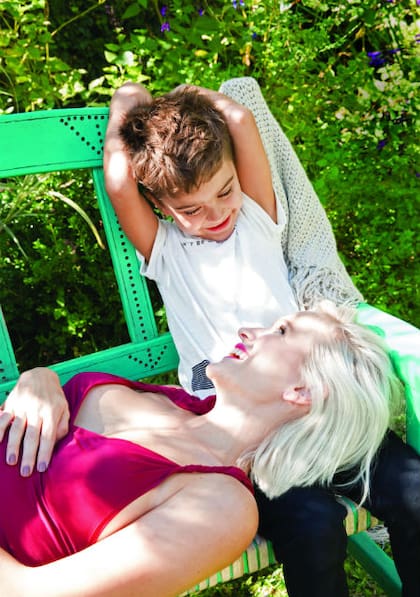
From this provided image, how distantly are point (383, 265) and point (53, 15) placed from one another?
220cm

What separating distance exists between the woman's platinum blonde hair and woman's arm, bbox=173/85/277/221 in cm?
78

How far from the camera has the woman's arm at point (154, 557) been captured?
54.9 inches

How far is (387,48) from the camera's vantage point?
3.67 metres

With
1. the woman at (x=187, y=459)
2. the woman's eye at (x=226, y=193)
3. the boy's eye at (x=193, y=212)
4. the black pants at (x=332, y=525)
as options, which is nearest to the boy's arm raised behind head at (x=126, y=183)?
the boy's eye at (x=193, y=212)

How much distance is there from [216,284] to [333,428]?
2.59ft

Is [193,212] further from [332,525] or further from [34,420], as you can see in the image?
[332,525]

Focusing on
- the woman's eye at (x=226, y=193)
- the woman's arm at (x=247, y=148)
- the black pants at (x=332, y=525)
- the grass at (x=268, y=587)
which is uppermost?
the woman's arm at (x=247, y=148)

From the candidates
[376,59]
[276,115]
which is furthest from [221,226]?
[376,59]

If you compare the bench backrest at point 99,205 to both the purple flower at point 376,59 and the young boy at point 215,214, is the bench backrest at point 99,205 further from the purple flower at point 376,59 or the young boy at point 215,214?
the purple flower at point 376,59

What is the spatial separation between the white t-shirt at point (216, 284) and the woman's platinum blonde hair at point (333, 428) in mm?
552

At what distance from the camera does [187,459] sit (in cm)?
175

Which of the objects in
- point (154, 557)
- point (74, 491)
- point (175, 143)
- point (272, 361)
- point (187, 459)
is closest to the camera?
point (154, 557)

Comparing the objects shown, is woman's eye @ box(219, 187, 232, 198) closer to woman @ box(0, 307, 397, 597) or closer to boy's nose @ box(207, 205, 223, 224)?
boy's nose @ box(207, 205, 223, 224)

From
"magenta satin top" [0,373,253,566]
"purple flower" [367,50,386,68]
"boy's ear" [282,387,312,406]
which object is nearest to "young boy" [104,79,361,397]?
"boy's ear" [282,387,312,406]
